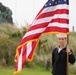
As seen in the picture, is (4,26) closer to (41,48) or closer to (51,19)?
(41,48)

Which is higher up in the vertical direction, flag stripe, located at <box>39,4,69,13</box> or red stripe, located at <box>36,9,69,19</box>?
flag stripe, located at <box>39,4,69,13</box>

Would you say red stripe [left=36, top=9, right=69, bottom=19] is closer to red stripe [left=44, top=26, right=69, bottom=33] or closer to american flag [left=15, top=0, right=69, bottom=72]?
american flag [left=15, top=0, right=69, bottom=72]

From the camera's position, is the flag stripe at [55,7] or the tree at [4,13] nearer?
the flag stripe at [55,7]

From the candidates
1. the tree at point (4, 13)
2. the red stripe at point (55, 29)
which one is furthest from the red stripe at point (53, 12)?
the tree at point (4, 13)

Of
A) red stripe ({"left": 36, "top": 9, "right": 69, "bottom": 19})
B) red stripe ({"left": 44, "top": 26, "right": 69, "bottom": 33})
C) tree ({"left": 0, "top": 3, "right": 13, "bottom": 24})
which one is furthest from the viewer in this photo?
tree ({"left": 0, "top": 3, "right": 13, "bottom": 24})

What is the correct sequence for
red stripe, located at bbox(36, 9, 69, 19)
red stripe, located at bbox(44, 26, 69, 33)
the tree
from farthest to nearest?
the tree, red stripe, located at bbox(36, 9, 69, 19), red stripe, located at bbox(44, 26, 69, 33)

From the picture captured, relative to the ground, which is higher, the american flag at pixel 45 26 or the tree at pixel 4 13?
the american flag at pixel 45 26

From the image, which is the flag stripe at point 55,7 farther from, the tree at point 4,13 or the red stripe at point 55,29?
the tree at point 4,13

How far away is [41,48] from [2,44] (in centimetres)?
189

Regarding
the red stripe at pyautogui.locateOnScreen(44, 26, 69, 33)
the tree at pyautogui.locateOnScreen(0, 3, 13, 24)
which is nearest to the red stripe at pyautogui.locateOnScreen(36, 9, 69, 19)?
the red stripe at pyautogui.locateOnScreen(44, 26, 69, 33)

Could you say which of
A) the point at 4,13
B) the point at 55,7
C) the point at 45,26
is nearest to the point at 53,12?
the point at 55,7

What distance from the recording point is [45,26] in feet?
23.5

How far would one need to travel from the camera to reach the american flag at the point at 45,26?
7.07 metres

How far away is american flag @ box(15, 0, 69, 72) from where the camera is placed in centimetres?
707
